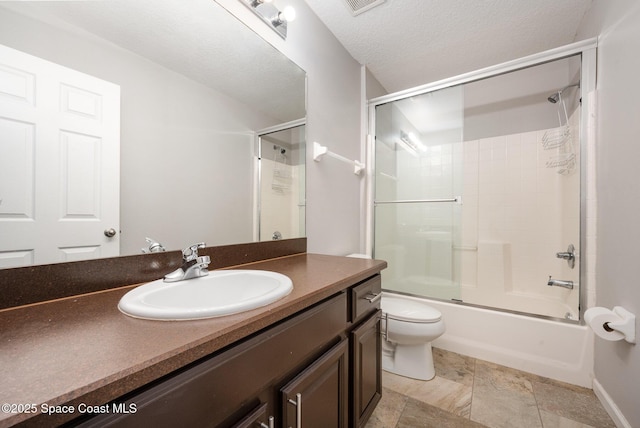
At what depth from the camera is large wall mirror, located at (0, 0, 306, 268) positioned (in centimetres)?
66

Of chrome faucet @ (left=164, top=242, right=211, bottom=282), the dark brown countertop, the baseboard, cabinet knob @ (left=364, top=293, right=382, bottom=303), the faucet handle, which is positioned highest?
the faucet handle

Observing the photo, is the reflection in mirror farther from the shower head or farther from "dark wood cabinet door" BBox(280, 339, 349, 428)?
the shower head

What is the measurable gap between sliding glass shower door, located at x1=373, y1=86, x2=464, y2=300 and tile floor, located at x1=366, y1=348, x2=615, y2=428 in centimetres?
61

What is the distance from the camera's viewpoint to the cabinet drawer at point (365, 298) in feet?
3.37

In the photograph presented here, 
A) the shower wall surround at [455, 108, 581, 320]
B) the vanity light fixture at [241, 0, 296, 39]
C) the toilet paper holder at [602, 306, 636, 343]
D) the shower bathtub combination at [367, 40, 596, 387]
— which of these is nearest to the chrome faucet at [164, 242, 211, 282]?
the vanity light fixture at [241, 0, 296, 39]

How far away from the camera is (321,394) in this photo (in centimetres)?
82

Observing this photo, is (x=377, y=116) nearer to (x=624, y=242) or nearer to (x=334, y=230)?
(x=334, y=230)

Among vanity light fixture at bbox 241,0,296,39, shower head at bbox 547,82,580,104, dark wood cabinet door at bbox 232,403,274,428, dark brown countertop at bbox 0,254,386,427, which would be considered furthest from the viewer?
shower head at bbox 547,82,580,104

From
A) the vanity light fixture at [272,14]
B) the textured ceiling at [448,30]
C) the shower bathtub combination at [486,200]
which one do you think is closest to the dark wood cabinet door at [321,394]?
the shower bathtub combination at [486,200]

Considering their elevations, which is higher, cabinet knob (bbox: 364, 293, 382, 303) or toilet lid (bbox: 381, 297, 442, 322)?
cabinet knob (bbox: 364, 293, 382, 303)

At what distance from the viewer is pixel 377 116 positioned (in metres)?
2.36

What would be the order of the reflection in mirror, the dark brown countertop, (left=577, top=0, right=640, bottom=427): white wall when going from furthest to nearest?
the reflection in mirror → (left=577, top=0, right=640, bottom=427): white wall → the dark brown countertop

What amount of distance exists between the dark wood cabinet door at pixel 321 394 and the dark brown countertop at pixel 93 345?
215 mm

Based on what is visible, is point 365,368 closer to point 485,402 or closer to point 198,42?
point 485,402
